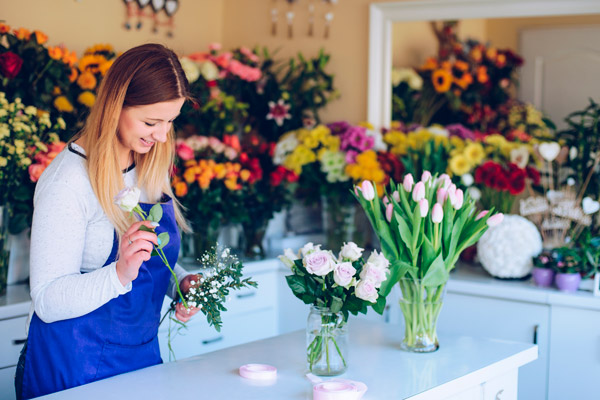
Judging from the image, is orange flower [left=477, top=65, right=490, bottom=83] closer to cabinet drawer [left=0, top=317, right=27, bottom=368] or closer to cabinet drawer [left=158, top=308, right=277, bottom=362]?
cabinet drawer [left=158, top=308, right=277, bottom=362]

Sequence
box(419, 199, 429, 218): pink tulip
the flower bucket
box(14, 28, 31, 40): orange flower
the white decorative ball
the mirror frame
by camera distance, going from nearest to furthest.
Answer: box(419, 199, 429, 218): pink tulip, the flower bucket, box(14, 28, 31, 40): orange flower, the white decorative ball, the mirror frame

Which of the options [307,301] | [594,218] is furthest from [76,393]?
[594,218]

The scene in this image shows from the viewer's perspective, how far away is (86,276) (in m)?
1.73

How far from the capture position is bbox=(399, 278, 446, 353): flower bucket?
6.98 feet

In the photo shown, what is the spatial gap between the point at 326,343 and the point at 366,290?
19 centimetres

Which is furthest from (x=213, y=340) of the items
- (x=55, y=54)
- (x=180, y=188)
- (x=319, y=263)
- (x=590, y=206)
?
(x=590, y=206)

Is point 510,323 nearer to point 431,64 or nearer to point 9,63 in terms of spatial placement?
point 431,64

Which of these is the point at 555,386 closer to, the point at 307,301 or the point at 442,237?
the point at 442,237

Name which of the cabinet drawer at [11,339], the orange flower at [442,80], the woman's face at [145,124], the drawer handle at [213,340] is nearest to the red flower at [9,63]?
the cabinet drawer at [11,339]

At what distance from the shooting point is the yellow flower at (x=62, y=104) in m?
2.94

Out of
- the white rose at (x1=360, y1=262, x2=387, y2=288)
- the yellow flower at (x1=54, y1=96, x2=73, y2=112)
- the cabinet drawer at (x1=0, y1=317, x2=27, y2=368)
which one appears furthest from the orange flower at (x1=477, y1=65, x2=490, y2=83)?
the cabinet drawer at (x1=0, y1=317, x2=27, y2=368)

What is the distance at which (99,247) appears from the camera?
1.87 meters

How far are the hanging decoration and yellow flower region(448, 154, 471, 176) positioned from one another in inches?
66.7

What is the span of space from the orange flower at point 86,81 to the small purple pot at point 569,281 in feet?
6.83
